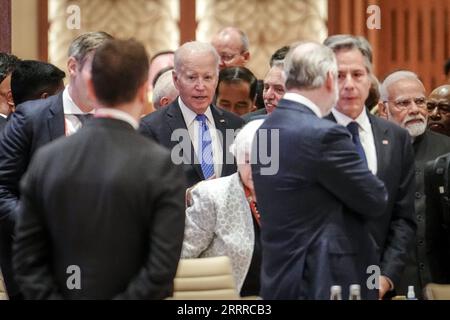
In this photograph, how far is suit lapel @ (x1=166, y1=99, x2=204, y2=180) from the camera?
197 inches

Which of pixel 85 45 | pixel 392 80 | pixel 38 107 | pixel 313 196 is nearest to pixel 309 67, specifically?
pixel 313 196

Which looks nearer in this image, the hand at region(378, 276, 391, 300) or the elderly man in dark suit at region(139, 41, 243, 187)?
the hand at region(378, 276, 391, 300)

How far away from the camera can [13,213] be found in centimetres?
460

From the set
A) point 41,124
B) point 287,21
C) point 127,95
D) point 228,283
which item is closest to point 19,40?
point 287,21

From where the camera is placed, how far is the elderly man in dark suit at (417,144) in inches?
198

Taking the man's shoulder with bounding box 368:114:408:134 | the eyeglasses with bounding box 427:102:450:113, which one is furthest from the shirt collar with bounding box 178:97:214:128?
the eyeglasses with bounding box 427:102:450:113

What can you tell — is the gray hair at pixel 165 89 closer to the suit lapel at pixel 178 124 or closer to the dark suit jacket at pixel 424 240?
the suit lapel at pixel 178 124

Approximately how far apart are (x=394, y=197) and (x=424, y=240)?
79 cm

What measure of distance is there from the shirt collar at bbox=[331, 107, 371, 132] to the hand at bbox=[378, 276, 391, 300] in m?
0.56

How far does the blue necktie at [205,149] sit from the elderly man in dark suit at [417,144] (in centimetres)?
90

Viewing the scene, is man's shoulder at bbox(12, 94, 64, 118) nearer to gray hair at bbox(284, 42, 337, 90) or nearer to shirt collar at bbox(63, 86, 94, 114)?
shirt collar at bbox(63, 86, 94, 114)

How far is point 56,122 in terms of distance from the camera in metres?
4.68

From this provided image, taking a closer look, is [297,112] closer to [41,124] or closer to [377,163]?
[377,163]

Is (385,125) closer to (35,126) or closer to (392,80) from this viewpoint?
(392,80)
